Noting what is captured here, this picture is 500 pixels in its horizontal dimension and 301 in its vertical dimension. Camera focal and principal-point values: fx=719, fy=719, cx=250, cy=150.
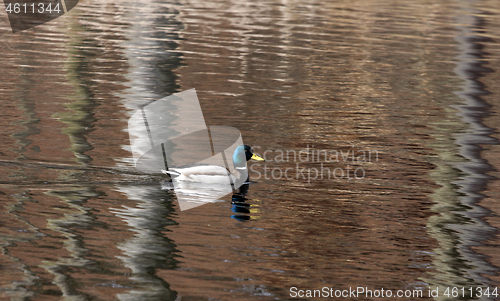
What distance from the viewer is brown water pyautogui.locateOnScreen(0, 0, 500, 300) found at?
7.10m

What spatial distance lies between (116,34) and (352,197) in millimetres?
17445

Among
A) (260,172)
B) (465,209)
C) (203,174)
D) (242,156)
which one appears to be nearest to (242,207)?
(203,174)

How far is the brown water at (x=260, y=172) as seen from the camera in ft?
23.3

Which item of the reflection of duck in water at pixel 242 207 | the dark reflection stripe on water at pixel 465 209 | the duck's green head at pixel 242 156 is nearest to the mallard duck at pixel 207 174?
the duck's green head at pixel 242 156

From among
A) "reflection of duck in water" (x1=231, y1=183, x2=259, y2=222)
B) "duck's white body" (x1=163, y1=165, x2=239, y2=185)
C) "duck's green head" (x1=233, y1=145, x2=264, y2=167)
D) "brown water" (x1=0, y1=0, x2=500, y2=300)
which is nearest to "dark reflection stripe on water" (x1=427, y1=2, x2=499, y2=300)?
"brown water" (x1=0, y1=0, x2=500, y2=300)

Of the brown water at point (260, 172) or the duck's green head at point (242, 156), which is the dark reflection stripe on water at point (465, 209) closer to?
the brown water at point (260, 172)

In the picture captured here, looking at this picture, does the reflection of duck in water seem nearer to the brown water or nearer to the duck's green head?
the brown water

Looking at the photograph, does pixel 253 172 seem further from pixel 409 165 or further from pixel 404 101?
pixel 404 101

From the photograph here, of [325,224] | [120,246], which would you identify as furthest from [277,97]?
[120,246]

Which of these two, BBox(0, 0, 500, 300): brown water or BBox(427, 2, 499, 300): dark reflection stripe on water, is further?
BBox(427, 2, 499, 300): dark reflection stripe on water

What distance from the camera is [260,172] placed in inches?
425

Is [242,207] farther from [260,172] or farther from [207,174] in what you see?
[260,172]

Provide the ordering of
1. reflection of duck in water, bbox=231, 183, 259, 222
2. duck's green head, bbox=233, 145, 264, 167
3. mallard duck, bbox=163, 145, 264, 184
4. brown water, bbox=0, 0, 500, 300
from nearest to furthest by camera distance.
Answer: brown water, bbox=0, 0, 500, 300 < reflection of duck in water, bbox=231, 183, 259, 222 < mallard duck, bbox=163, 145, 264, 184 < duck's green head, bbox=233, 145, 264, 167

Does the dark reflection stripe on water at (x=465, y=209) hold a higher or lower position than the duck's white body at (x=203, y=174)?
lower
